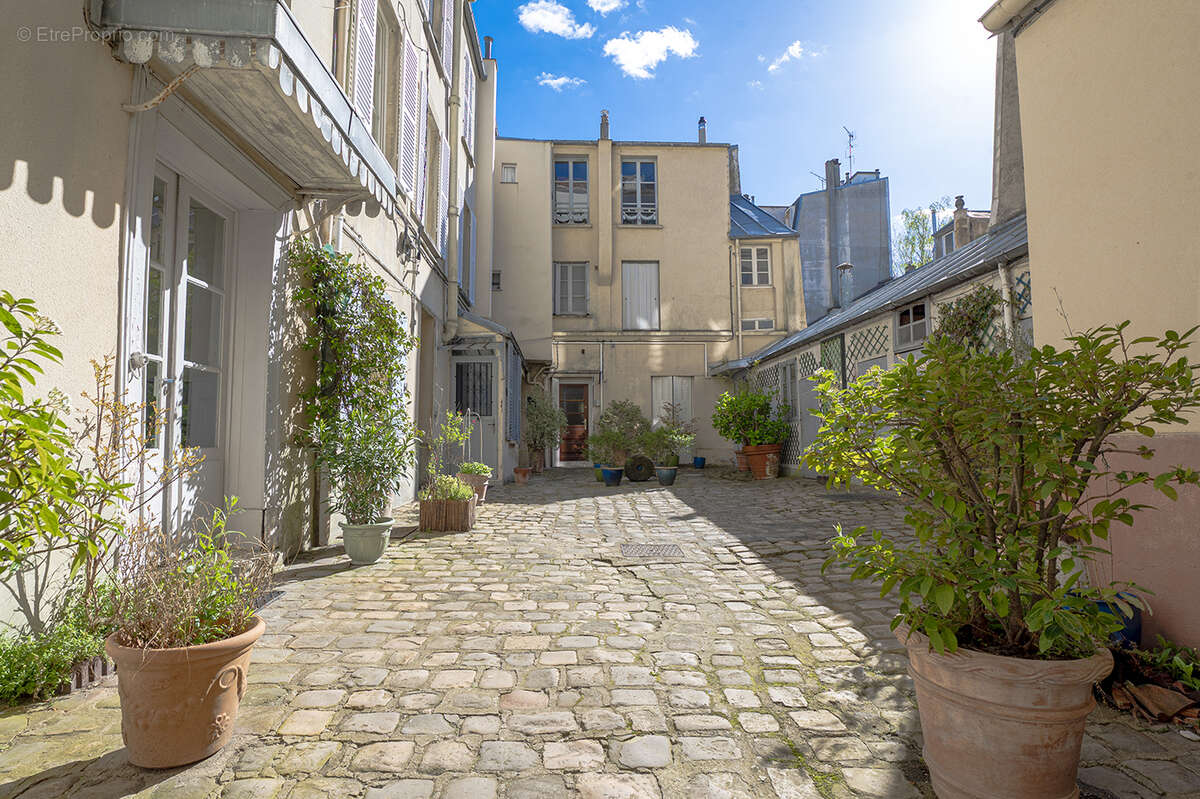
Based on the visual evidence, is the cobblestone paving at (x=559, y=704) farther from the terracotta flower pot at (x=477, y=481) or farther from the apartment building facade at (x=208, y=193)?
the terracotta flower pot at (x=477, y=481)

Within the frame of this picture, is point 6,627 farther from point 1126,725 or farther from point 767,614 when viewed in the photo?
point 1126,725

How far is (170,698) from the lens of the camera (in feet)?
6.55

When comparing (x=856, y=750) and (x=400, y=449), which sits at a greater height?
(x=400, y=449)

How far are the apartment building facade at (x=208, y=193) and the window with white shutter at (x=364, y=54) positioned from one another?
0.09 feet

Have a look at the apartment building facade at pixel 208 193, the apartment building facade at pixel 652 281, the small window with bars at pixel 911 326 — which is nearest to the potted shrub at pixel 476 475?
the apartment building facade at pixel 208 193

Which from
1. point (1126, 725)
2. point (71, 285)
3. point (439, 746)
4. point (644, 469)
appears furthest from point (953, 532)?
point (644, 469)

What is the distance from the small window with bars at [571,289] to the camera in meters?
16.0

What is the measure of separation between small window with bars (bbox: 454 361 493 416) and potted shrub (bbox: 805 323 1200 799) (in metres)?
8.94

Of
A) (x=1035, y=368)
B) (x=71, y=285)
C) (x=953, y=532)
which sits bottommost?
(x=953, y=532)

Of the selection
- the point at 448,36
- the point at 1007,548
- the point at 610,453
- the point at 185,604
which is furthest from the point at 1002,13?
the point at 610,453

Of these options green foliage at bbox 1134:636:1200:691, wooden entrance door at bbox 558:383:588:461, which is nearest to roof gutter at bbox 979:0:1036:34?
green foliage at bbox 1134:636:1200:691

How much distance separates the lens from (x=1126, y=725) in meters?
2.35

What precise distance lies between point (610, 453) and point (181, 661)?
35.1ft

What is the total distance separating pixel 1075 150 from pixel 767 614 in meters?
2.99
